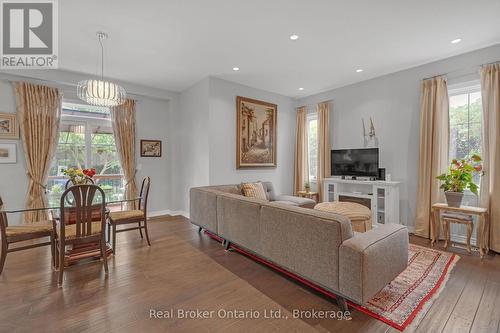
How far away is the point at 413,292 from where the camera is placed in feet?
7.19

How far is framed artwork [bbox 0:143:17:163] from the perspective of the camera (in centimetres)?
383

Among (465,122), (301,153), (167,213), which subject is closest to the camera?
(465,122)

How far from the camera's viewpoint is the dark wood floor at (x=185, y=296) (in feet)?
5.80

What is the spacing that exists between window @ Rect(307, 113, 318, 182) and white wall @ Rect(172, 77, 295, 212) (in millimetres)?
554

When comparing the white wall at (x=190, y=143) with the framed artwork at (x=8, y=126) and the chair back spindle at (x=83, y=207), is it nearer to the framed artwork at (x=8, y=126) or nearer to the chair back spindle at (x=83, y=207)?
the chair back spindle at (x=83, y=207)

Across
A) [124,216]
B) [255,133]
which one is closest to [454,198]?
[255,133]

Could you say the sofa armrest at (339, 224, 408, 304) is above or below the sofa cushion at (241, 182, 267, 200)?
Result: below

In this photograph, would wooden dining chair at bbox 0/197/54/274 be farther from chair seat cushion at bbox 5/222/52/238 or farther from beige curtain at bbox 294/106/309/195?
beige curtain at bbox 294/106/309/195

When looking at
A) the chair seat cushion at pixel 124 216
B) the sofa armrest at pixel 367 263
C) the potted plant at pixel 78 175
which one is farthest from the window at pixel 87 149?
the sofa armrest at pixel 367 263

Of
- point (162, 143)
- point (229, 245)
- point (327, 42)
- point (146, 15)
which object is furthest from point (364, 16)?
point (162, 143)

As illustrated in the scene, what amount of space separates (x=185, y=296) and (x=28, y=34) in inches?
149

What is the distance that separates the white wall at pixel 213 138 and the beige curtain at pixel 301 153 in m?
0.27

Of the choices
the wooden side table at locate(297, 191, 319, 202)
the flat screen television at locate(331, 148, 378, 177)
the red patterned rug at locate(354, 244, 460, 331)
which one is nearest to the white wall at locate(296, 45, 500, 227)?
the flat screen television at locate(331, 148, 378, 177)

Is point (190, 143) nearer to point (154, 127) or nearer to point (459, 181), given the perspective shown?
point (154, 127)
